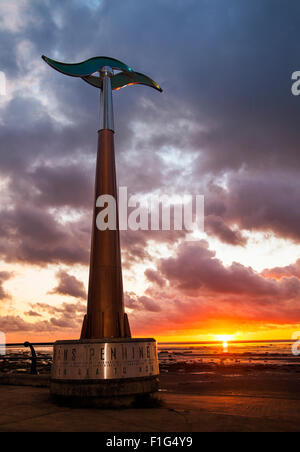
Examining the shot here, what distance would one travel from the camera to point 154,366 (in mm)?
9250

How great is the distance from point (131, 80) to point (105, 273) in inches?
300

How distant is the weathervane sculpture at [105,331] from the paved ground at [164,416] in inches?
23.7

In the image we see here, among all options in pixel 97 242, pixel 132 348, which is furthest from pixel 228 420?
pixel 97 242

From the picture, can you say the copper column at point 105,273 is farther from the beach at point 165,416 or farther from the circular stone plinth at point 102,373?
the beach at point 165,416

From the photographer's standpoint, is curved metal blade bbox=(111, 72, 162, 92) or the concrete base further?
curved metal blade bbox=(111, 72, 162, 92)

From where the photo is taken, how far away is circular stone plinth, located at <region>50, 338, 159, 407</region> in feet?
26.9

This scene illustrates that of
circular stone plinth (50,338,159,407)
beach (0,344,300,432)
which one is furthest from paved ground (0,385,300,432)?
circular stone plinth (50,338,159,407)

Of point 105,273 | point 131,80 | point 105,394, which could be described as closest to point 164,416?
point 105,394

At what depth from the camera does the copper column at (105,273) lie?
32.9ft

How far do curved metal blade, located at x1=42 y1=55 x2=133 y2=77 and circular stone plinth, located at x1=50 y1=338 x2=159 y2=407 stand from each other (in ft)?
29.2

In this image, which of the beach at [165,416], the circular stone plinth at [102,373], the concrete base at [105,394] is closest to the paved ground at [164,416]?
the beach at [165,416]

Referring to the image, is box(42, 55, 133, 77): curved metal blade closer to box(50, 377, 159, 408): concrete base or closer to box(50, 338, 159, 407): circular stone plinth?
box(50, 338, 159, 407): circular stone plinth
